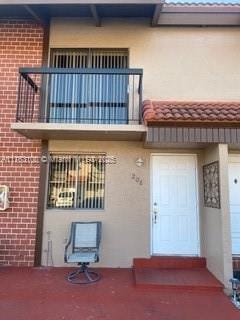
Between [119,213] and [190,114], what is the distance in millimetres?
3027

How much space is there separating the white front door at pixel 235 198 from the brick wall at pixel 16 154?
16.4ft

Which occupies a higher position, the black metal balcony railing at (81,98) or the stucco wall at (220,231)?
the black metal balcony railing at (81,98)

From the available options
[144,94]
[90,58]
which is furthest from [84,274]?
[90,58]

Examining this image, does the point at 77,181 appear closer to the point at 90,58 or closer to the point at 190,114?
the point at 190,114

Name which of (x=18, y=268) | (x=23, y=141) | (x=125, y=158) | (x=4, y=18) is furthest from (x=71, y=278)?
(x=4, y=18)

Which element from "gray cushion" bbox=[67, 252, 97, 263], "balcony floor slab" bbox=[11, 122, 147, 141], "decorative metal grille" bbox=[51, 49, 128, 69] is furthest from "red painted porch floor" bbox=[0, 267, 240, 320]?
"decorative metal grille" bbox=[51, 49, 128, 69]

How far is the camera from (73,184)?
7.60 meters

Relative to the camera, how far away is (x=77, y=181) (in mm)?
7609

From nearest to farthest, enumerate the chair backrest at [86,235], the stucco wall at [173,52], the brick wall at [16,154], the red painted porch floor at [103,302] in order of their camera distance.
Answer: the red painted porch floor at [103,302], the chair backrest at [86,235], the brick wall at [16,154], the stucco wall at [173,52]

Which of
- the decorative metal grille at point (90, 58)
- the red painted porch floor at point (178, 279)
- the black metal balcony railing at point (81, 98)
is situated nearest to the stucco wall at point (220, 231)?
the red painted porch floor at point (178, 279)

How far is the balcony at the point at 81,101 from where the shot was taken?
736 cm

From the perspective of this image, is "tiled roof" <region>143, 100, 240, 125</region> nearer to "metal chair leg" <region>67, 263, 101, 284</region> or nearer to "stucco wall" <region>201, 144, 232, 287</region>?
"stucco wall" <region>201, 144, 232, 287</region>

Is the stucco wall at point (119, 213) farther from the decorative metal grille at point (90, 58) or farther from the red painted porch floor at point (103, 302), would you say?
the decorative metal grille at point (90, 58)

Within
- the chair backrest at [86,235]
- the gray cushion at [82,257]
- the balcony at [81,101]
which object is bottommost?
the gray cushion at [82,257]
